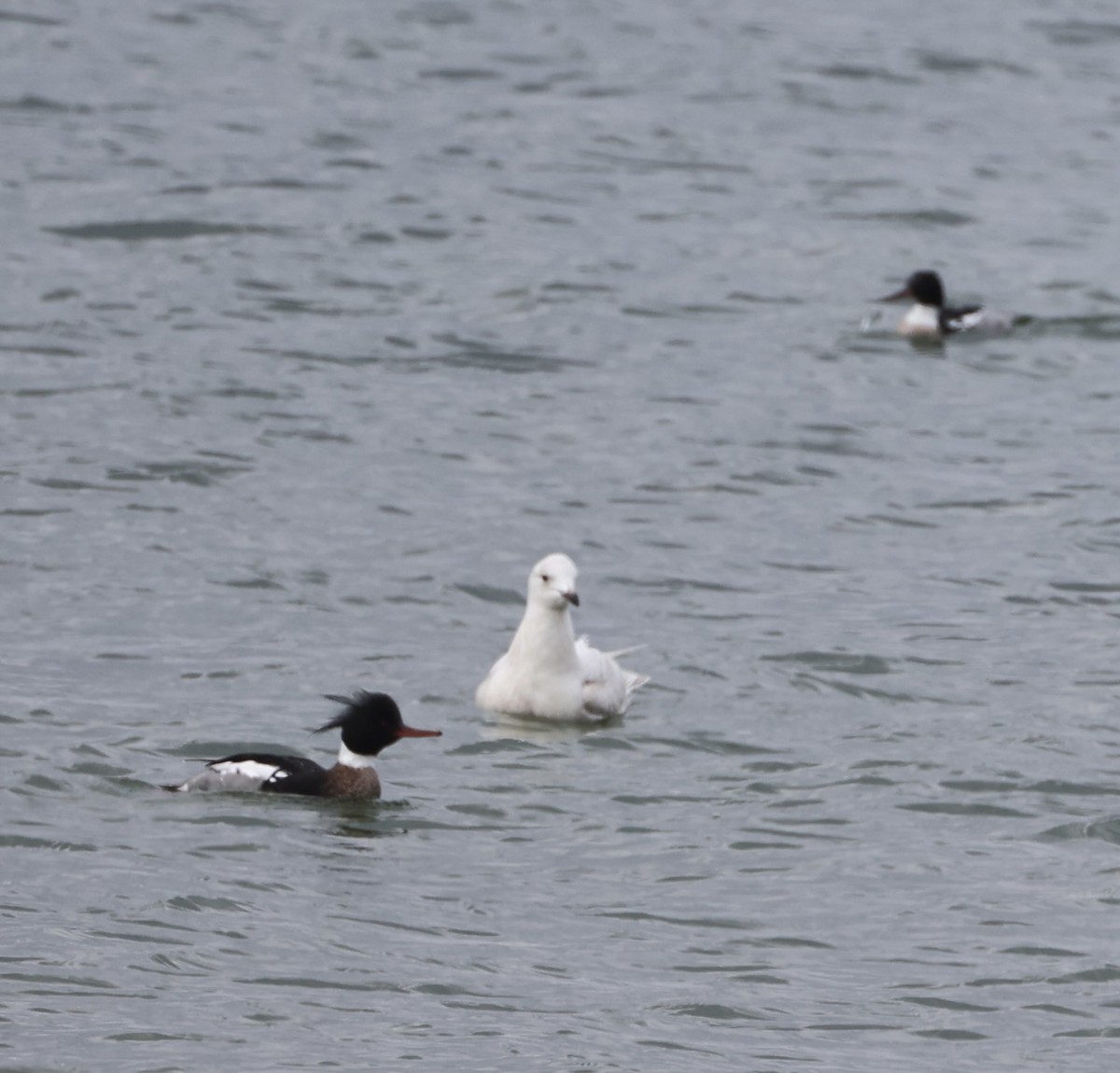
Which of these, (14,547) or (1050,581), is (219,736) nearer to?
(14,547)

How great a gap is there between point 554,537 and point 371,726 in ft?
15.7

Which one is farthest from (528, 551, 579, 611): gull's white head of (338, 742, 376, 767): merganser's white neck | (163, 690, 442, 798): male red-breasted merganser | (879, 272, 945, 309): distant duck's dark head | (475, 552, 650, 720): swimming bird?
(879, 272, 945, 309): distant duck's dark head

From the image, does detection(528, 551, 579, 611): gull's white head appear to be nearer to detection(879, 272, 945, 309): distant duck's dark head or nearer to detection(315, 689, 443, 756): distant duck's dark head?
detection(315, 689, 443, 756): distant duck's dark head

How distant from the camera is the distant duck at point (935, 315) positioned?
2245 centimetres

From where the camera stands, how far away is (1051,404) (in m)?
20.7

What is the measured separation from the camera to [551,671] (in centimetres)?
1352

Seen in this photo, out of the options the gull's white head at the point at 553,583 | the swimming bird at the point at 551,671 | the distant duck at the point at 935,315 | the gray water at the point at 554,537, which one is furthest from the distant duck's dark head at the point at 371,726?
the distant duck at the point at 935,315

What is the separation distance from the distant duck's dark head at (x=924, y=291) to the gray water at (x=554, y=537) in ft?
1.56

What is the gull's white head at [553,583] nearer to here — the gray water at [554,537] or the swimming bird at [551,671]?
the swimming bird at [551,671]

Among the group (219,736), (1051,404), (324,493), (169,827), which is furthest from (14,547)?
(1051,404)

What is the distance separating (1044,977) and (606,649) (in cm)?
517

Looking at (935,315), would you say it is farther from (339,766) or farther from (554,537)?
(339,766)

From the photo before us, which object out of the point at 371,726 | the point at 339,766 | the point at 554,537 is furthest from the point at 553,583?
the point at 554,537

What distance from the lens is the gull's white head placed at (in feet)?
44.4
